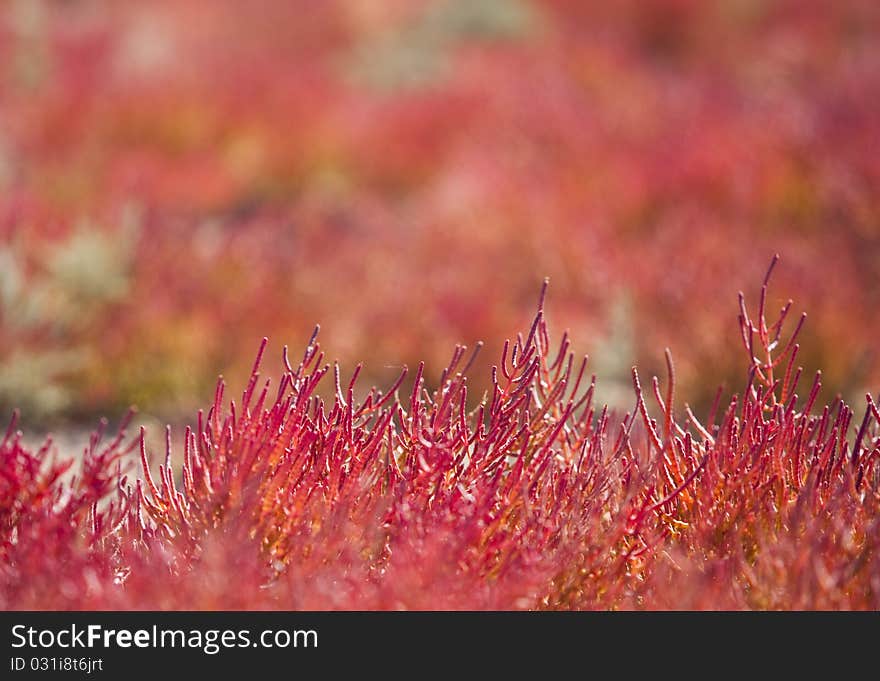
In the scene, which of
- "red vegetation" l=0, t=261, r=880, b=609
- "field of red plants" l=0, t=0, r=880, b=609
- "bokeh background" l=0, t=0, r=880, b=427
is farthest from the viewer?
"bokeh background" l=0, t=0, r=880, b=427

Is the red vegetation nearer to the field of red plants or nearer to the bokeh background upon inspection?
the field of red plants

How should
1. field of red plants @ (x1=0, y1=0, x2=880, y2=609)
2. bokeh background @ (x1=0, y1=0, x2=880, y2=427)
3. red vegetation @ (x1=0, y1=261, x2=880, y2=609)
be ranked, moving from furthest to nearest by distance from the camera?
bokeh background @ (x1=0, y1=0, x2=880, y2=427)
field of red plants @ (x1=0, y1=0, x2=880, y2=609)
red vegetation @ (x1=0, y1=261, x2=880, y2=609)

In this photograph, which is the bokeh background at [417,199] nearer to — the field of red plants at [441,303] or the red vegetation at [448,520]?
the field of red plants at [441,303]

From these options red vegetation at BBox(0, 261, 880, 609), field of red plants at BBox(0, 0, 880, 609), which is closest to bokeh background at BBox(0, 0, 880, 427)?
field of red plants at BBox(0, 0, 880, 609)

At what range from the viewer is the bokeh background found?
451 cm

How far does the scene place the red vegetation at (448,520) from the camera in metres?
1.93

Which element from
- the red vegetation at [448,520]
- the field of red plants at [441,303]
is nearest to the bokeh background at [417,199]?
the field of red plants at [441,303]

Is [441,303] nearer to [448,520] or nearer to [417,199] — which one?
[417,199]

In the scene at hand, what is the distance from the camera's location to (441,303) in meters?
4.99

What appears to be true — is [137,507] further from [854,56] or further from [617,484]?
[854,56]

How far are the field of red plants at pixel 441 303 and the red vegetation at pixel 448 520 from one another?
11 millimetres

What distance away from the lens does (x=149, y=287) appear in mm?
4785

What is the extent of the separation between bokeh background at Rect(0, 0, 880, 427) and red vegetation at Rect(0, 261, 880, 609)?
6.38 ft
